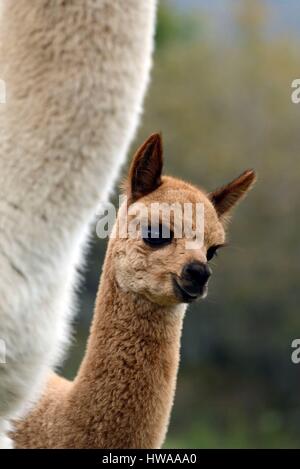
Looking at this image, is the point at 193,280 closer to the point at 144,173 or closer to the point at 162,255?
the point at 162,255

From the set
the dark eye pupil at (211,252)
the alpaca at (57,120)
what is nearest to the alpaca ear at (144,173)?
the dark eye pupil at (211,252)

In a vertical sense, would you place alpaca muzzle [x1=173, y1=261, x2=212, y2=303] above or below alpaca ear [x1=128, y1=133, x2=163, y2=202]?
below

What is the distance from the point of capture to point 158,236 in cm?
363

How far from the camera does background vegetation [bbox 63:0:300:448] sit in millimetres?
18328

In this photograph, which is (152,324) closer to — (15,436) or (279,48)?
(15,436)

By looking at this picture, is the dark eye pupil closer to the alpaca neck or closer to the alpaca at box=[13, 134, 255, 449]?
the alpaca at box=[13, 134, 255, 449]

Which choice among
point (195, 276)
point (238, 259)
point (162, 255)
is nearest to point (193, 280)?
point (195, 276)

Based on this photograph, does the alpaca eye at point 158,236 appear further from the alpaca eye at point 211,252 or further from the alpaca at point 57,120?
the alpaca at point 57,120

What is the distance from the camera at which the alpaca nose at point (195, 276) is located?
11.4 ft

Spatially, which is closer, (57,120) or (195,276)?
(57,120)

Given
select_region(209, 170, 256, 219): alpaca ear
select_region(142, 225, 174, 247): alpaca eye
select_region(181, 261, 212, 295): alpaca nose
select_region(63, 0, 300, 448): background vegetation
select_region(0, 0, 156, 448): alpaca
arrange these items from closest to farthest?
select_region(0, 0, 156, 448): alpaca → select_region(181, 261, 212, 295): alpaca nose → select_region(142, 225, 174, 247): alpaca eye → select_region(209, 170, 256, 219): alpaca ear → select_region(63, 0, 300, 448): background vegetation

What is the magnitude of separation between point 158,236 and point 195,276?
0.66 ft

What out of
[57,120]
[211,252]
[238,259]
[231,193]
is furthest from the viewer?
[238,259]

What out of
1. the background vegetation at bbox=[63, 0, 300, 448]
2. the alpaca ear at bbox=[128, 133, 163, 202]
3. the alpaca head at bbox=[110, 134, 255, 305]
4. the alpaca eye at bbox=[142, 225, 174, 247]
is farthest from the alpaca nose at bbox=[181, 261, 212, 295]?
the background vegetation at bbox=[63, 0, 300, 448]
